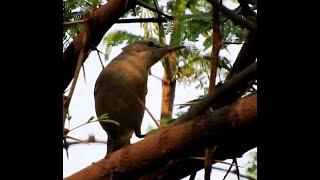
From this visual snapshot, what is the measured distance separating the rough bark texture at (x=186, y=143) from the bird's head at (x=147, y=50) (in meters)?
2.21

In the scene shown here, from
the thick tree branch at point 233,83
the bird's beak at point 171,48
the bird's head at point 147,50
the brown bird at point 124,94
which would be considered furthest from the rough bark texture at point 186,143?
the brown bird at point 124,94

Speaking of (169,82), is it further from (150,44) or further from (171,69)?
(150,44)

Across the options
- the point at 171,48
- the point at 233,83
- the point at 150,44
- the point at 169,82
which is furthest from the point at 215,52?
the point at 150,44

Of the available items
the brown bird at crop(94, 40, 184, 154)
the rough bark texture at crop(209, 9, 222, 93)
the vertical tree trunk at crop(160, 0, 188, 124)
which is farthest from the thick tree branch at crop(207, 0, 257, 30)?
the brown bird at crop(94, 40, 184, 154)

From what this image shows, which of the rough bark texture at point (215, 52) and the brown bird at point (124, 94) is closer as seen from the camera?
the rough bark texture at point (215, 52)

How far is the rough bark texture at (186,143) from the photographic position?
6.42ft

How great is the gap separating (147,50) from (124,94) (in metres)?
0.40

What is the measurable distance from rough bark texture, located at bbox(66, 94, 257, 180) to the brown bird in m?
2.49

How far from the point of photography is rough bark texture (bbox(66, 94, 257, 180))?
1957 mm

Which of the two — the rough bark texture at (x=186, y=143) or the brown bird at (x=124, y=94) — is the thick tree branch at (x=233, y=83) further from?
the brown bird at (x=124, y=94)

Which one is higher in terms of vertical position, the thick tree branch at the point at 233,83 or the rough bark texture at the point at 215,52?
the rough bark texture at the point at 215,52

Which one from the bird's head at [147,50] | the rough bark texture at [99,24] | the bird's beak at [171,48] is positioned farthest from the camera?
the bird's head at [147,50]

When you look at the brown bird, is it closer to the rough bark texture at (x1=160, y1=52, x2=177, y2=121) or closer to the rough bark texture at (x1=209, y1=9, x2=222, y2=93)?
the rough bark texture at (x1=160, y1=52, x2=177, y2=121)

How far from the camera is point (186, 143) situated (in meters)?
2.05
